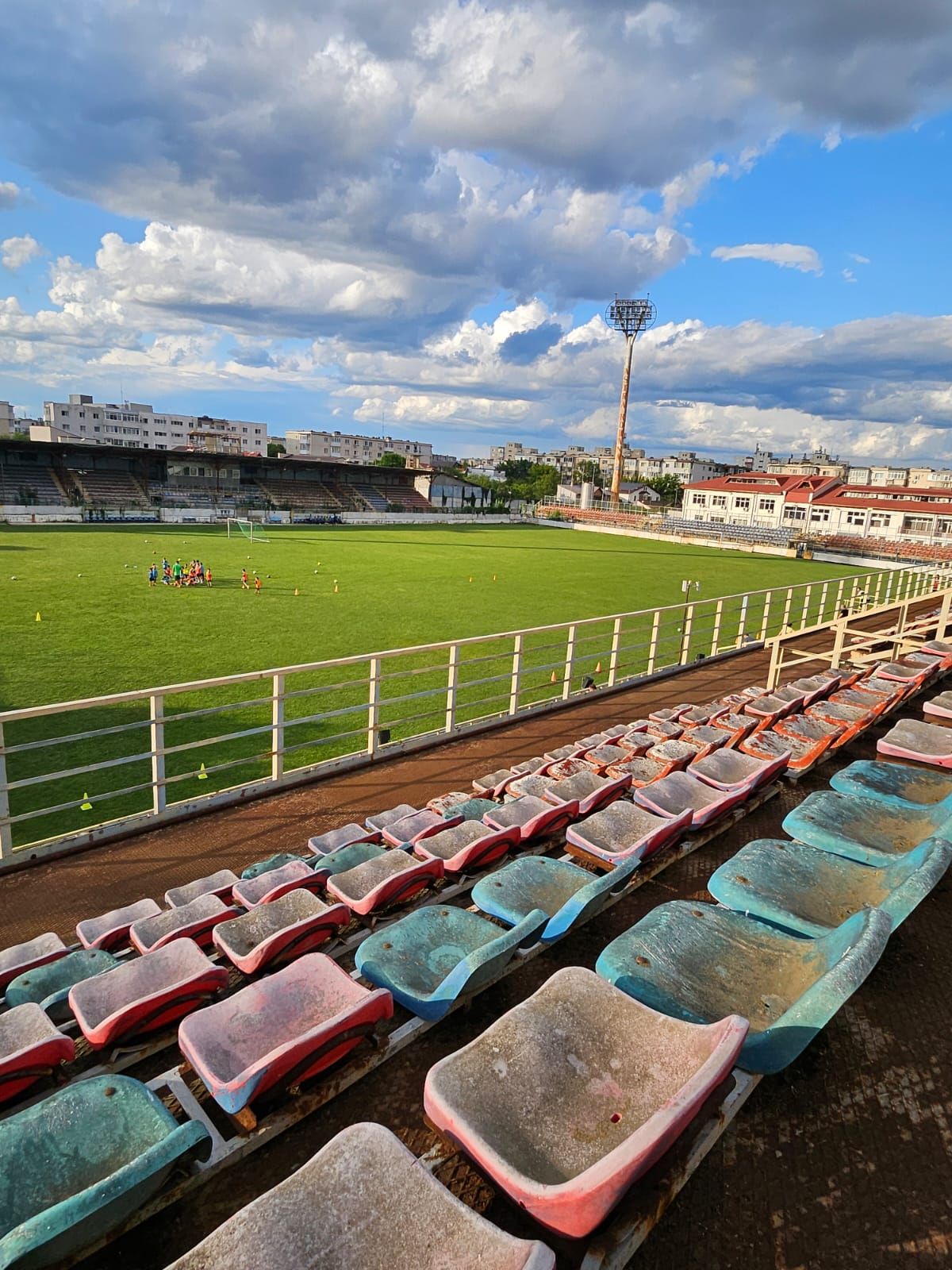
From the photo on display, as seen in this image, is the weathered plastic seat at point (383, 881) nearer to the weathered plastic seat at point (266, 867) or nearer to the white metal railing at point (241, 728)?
the weathered plastic seat at point (266, 867)

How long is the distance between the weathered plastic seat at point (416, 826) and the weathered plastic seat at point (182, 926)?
129cm

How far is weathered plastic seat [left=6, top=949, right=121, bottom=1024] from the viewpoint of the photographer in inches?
121

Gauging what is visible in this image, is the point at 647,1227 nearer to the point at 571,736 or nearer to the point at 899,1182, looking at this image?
the point at 899,1182

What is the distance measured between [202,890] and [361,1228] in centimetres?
374

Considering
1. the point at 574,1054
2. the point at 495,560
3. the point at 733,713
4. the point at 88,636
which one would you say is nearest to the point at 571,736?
the point at 733,713

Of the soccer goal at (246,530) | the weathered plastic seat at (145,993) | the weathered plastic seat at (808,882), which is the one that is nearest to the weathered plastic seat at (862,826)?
the weathered plastic seat at (808,882)

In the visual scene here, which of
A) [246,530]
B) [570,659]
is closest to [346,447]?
[246,530]

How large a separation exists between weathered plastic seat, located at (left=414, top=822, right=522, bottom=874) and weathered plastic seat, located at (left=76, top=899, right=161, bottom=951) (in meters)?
1.74

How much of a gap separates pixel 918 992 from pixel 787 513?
72711mm

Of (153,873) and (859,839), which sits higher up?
(859,839)

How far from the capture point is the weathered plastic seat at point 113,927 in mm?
4049

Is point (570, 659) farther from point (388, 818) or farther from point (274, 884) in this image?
point (274, 884)

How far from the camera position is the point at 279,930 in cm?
322

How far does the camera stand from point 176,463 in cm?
6862
